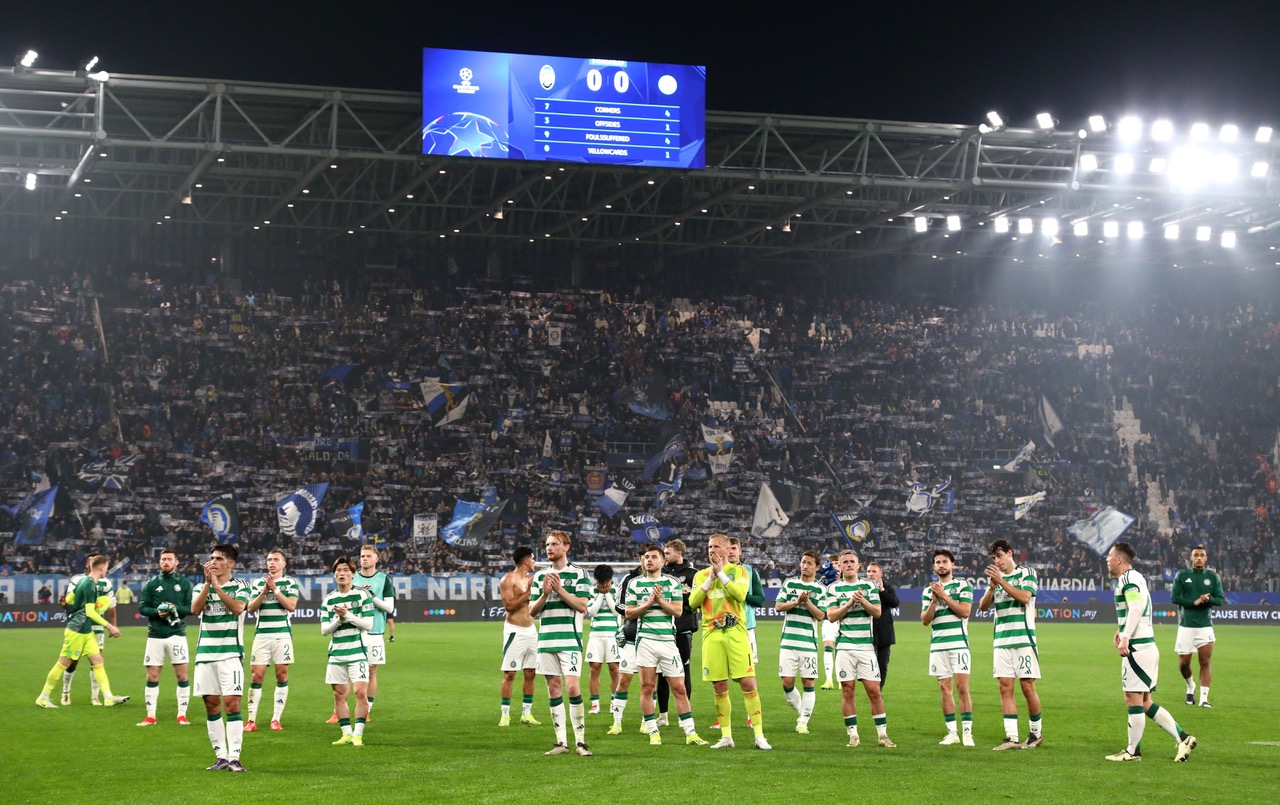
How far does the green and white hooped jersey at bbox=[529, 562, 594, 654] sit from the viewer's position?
47.0 feet

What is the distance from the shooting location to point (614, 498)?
4678cm

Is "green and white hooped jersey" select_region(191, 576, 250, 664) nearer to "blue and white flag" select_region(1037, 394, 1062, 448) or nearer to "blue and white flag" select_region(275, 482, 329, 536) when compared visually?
"blue and white flag" select_region(275, 482, 329, 536)

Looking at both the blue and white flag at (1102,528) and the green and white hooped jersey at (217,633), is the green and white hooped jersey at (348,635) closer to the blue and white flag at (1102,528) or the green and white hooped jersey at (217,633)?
the green and white hooped jersey at (217,633)

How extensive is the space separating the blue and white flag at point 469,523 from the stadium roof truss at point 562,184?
30.3 ft

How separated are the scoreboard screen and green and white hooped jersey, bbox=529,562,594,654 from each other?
21203mm

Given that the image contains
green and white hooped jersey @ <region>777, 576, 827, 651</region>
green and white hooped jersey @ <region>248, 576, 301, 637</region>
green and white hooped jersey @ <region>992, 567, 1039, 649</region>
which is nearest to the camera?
green and white hooped jersey @ <region>992, 567, 1039, 649</region>

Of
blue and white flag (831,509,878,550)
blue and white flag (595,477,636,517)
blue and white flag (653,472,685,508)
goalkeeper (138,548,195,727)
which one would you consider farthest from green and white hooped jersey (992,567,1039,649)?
blue and white flag (831,509,878,550)

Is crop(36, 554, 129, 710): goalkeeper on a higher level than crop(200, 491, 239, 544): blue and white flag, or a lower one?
lower

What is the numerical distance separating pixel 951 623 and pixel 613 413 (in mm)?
34275

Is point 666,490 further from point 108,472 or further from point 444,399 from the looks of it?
point 108,472

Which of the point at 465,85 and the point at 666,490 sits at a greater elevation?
the point at 465,85

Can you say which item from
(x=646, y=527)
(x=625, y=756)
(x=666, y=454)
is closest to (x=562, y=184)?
(x=666, y=454)

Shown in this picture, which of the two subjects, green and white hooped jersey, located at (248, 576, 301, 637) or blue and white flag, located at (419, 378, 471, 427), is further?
blue and white flag, located at (419, 378, 471, 427)

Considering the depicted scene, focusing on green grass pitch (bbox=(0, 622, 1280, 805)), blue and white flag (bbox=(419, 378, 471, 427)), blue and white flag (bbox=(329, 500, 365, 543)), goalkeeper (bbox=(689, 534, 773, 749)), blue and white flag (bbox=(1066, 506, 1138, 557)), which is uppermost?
blue and white flag (bbox=(419, 378, 471, 427))
